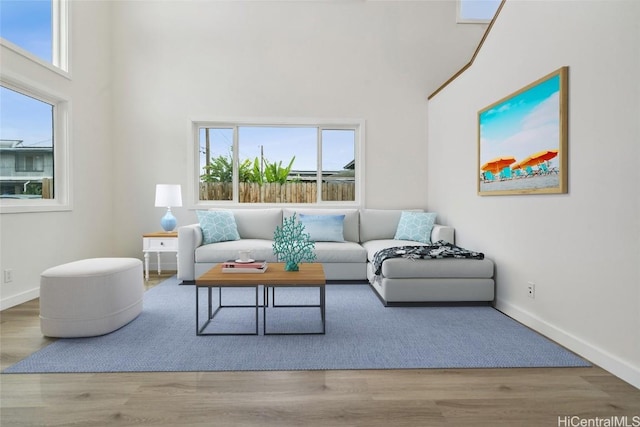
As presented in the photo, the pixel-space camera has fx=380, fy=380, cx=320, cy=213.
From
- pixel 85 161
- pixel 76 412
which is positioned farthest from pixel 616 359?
pixel 85 161

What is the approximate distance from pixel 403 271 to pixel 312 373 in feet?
5.30

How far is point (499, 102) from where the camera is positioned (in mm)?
3365

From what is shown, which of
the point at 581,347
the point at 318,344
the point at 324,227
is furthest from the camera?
the point at 324,227

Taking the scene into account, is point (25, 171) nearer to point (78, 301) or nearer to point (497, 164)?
point (78, 301)

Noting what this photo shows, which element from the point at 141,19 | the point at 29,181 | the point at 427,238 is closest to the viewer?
the point at 29,181

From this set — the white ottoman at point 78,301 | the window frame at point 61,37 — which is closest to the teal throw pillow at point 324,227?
the white ottoman at point 78,301

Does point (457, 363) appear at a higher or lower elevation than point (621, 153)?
lower

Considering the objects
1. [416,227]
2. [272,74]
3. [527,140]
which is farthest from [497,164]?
[272,74]

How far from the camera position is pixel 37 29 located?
385 cm

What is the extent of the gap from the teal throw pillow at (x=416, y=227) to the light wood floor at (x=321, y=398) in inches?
97.1

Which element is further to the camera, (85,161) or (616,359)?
(85,161)

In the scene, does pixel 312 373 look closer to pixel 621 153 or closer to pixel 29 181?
pixel 621 153

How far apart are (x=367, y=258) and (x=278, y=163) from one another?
2.02m

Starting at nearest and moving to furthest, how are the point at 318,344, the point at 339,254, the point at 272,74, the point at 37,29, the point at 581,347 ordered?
the point at 581,347 → the point at 318,344 → the point at 37,29 → the point at 339,254 → the point at 272,74
